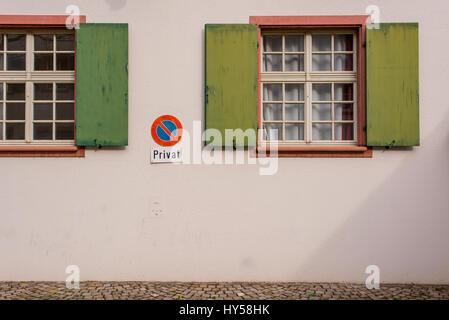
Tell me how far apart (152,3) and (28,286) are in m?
3.56

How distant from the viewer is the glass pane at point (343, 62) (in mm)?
4948

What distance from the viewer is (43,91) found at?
4.92 m

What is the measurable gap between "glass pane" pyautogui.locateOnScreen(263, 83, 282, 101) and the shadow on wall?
1.37 meters

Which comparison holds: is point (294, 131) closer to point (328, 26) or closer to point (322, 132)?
point (322, 132)

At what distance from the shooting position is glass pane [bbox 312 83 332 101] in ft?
16.3

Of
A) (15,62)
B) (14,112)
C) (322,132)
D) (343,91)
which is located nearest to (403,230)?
(322,132)

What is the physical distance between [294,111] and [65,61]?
2870mm

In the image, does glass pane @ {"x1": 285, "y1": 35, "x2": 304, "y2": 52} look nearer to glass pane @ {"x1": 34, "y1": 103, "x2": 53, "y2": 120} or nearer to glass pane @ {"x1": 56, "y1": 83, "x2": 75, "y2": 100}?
glass pane @ {"x1": 56, "y1": 83, "x2": 75, "y2": 100}

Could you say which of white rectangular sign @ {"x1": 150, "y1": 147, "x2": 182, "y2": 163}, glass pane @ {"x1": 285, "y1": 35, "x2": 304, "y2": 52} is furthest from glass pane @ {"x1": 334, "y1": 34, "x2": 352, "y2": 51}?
white rectangular sign @ {"x1": 150, "y1": 147, "x2": 182, "y2": 163}

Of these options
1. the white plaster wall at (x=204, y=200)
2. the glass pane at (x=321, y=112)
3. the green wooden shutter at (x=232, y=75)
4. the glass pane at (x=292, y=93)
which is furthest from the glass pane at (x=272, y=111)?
the white plaster wall at (x=204, y=200)

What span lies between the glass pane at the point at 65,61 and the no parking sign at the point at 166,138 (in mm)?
1285

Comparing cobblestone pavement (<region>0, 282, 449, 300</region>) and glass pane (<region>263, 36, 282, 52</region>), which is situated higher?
glass pane (<region>263, 36, 282, 52</region>)

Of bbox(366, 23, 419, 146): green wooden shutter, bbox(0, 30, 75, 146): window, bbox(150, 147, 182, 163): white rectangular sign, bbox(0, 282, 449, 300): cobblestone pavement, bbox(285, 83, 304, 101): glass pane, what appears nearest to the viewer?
bbox(0, 282, 449, 300): cobblestone pavement

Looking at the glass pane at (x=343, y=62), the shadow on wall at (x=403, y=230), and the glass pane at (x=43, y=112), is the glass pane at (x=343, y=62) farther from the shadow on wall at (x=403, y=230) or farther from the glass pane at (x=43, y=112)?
the glass pane at (x=43, y=112)
